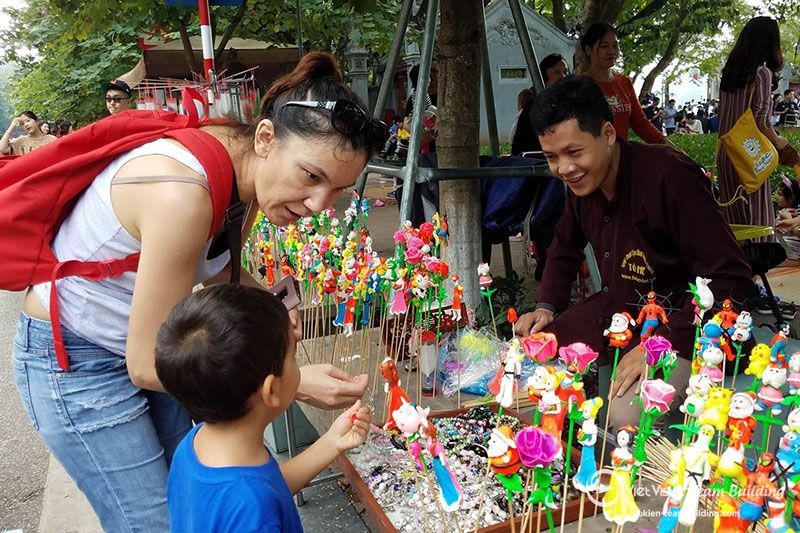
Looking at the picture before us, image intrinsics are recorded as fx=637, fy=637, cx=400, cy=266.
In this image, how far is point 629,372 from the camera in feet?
6.04

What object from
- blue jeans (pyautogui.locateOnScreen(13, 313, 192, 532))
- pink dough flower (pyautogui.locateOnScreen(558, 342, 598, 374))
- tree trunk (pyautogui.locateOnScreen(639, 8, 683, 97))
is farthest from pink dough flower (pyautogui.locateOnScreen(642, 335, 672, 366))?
tree trunk (pyautogui.locateOnScreen(639, 8, 683, 97))

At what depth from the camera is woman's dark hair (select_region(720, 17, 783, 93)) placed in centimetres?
347

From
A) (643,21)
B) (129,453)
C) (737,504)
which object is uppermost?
(643,21)

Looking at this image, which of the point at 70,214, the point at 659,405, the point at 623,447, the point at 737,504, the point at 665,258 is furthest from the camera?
the point at 665,258

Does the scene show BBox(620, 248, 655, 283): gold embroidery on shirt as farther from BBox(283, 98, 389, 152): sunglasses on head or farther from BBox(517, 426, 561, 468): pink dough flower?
BBox(517, 426, 561, 468): pink dough flower

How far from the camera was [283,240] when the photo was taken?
3.72 meters

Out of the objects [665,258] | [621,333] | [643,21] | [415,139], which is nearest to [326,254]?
[415,139]

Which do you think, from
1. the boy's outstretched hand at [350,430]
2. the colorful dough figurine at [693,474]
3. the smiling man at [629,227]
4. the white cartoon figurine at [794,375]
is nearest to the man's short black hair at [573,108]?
the smiling man at [629,227]

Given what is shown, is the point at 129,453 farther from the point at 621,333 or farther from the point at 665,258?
the point at 665,258

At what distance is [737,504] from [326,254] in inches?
80.8

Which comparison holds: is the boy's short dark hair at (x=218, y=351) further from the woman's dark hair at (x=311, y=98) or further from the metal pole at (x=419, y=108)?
the metal pole at (x=419, y=108)

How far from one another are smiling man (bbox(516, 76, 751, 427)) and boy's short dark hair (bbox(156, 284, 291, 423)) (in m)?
Answer: 1.12

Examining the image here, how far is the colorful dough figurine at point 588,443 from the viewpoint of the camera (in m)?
1.11

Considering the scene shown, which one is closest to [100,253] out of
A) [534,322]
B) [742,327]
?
[742,327]
